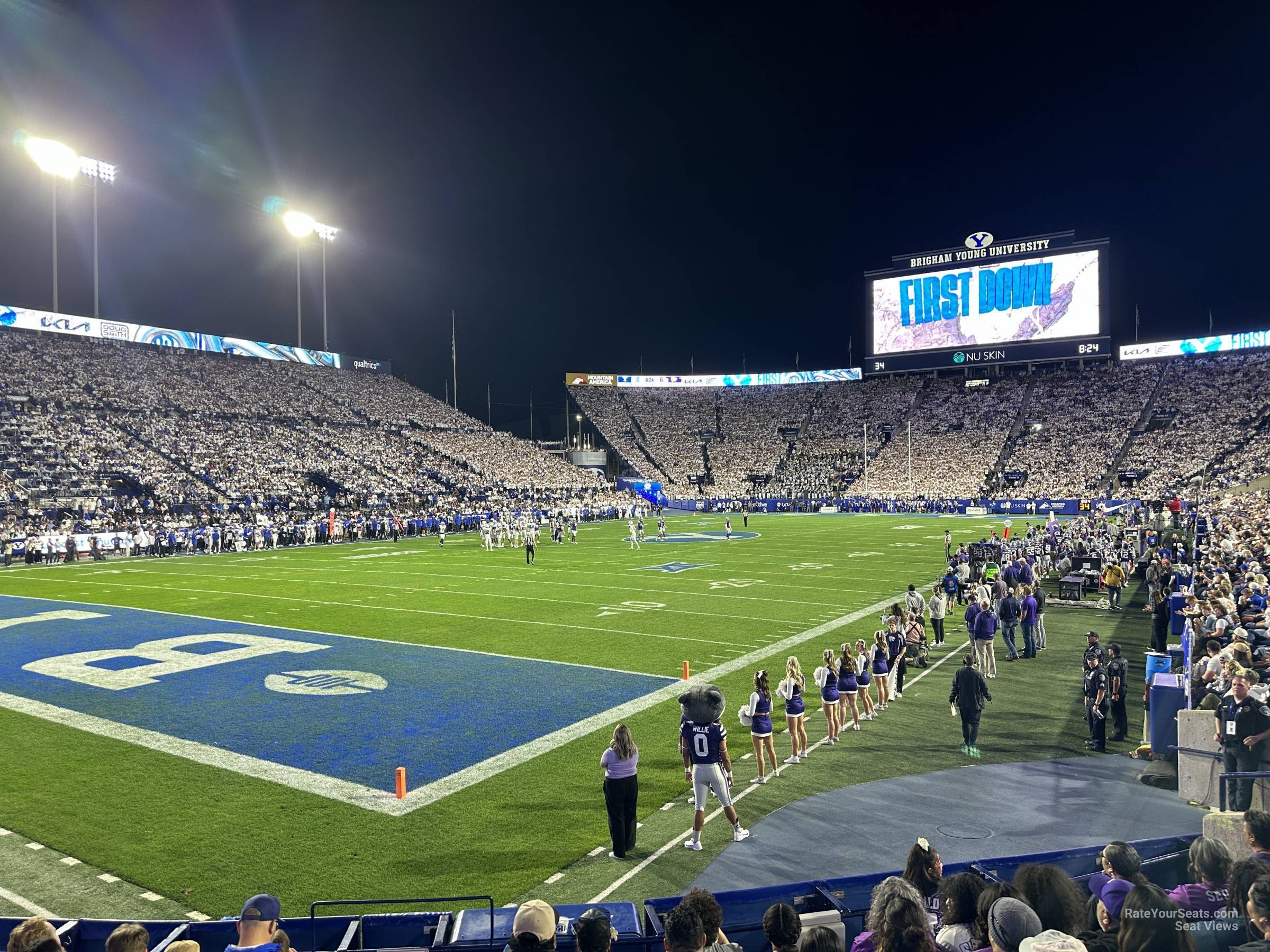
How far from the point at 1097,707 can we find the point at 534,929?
28.5 ft

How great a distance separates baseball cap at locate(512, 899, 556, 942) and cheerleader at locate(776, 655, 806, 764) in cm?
645

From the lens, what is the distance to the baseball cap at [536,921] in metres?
3.66

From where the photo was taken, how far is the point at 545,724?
11.2 m

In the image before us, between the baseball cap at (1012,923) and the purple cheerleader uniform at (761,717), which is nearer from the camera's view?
the baseball cap at (1012,923)

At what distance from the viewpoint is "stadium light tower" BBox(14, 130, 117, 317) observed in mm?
47312

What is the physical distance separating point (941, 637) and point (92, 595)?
889 inches

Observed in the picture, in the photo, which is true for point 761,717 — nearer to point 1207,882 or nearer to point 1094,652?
point 1094,652

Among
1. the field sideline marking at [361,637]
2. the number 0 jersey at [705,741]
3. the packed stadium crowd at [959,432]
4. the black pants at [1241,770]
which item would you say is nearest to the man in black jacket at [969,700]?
the black pants at [1241,770]

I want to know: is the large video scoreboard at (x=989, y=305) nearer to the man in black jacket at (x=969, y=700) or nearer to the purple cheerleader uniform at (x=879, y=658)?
the purple cheerleader uniform at (x=879, y=658)

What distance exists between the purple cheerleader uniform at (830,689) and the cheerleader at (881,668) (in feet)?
5.29

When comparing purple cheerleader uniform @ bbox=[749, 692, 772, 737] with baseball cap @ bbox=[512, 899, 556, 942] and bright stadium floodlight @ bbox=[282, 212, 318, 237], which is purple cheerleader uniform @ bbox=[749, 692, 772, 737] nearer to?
baseball cap @ bbox=[512, 899, 556, 942]

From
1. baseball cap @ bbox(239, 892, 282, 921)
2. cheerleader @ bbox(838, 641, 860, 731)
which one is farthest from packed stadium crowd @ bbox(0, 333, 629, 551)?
baseball cap @ bbox(239, 892, 282, 921)

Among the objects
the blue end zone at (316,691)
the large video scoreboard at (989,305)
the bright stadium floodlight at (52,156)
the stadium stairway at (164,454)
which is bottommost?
the blue end zone at (316,691)

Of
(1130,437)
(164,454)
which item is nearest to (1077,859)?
(164,454)
